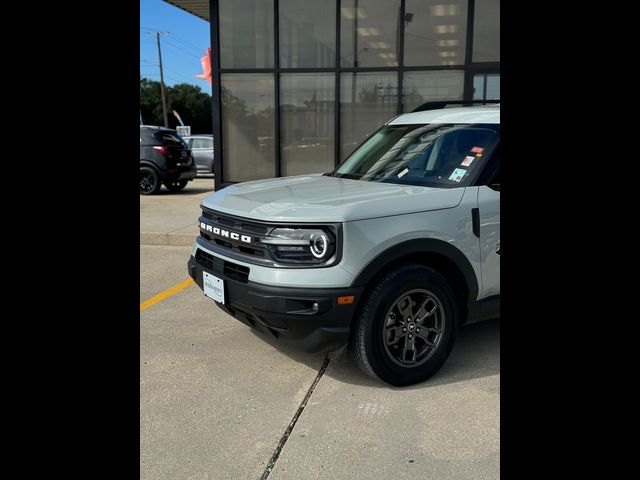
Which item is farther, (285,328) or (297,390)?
(297,390)

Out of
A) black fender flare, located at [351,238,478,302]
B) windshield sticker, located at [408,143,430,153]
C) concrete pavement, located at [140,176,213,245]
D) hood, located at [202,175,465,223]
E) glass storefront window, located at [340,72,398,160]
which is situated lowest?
concrete pavement, located at [140,176,213,245]

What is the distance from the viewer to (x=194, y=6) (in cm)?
1338

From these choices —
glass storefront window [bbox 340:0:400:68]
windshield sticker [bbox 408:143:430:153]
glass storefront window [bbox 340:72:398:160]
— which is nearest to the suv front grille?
windshield sticker [bbox 408:143:430:153]

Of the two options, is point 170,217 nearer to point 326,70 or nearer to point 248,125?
point 248,125

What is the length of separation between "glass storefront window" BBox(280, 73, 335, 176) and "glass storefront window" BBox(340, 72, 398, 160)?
8.4 inches

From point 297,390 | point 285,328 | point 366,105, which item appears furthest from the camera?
point 366,105

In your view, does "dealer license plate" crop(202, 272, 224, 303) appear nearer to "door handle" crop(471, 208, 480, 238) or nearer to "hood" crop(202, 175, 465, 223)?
"hood" crop(202, 175, 465, 223)

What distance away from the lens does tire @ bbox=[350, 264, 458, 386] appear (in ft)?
10.4
